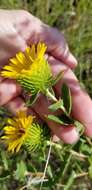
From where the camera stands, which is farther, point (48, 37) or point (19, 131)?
point (48, 37)

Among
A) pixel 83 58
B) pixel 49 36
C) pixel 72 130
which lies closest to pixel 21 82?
pixel 72 130

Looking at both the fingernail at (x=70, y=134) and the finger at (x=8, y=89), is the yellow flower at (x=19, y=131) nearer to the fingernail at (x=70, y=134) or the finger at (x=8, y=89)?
the fingernail at (x=70, y=134)

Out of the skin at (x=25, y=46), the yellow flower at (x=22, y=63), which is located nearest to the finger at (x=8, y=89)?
the skin at (x=25, y=46)

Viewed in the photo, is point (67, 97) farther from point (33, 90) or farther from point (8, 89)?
point (8, 89)

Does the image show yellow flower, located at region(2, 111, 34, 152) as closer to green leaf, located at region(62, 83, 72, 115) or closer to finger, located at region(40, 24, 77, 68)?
green leaf, located at region(62, 83, 72, 115)

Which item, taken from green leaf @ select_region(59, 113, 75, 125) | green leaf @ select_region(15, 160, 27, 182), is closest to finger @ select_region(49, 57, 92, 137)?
green leaf @ select_region(59, 113, 75, 125)

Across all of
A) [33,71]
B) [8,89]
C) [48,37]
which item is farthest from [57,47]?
[33,71]

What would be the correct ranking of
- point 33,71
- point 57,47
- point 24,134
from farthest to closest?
point 57,47, point 24,134, point 33,71
